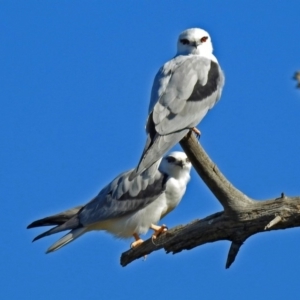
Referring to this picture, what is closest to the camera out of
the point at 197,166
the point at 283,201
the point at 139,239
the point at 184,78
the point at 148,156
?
the point at 283,201

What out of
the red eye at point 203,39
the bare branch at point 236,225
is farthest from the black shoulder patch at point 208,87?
the bare branch at point 236,225

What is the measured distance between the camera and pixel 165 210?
912cm

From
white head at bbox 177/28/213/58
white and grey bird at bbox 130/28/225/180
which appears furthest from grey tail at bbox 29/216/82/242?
white head at bbox 177/28/213/58

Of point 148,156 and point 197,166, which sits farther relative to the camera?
point 148,156

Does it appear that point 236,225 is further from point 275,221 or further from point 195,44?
point 195,44

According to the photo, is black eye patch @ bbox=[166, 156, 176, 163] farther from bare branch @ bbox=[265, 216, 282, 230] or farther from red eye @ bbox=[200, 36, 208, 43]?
bare branch @ bbox=[265, 216, 282, 230]

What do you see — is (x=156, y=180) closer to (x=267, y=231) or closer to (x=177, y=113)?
(x=177, y=113)

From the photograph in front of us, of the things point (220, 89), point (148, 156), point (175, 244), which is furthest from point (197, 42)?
point (175, 244)

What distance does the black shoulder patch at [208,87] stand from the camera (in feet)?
26.4

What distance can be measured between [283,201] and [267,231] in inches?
10.0

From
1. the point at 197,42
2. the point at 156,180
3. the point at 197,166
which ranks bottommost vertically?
the point at 197,166

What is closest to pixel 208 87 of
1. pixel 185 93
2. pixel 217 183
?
pixel 185 93

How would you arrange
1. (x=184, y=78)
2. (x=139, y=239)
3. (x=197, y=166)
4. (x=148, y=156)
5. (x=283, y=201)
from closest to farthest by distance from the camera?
(x=283, y=201) < (x=197, y=166) < (x=148, y=156) < (x=184, y=78) < (x=139, y=239)

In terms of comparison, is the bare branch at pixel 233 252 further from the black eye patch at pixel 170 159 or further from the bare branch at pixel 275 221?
the black eye patch at pixel 170 159
